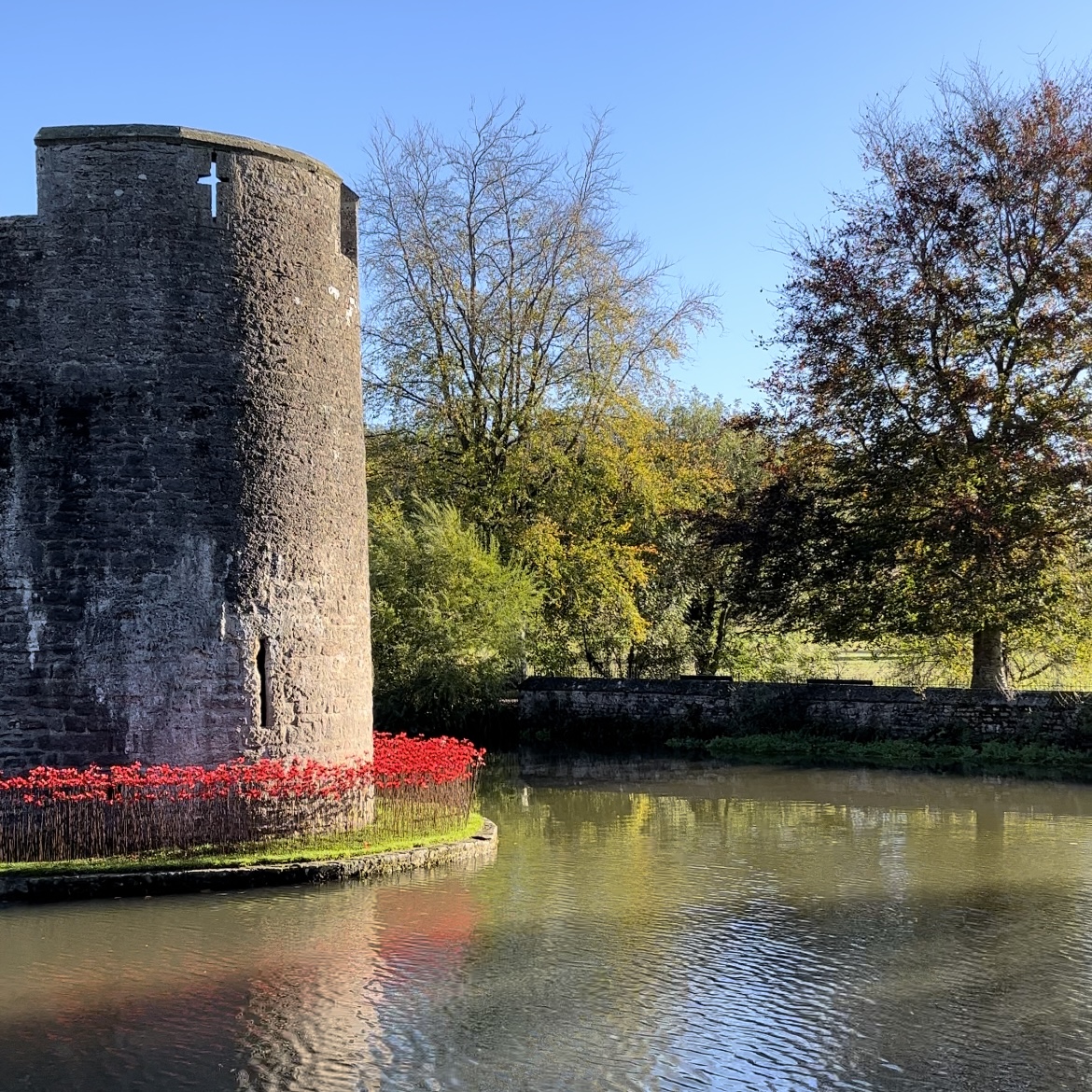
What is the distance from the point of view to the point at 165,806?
472 inches

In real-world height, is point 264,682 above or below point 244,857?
above

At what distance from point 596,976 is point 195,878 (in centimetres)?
432

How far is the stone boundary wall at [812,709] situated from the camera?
22.4 m

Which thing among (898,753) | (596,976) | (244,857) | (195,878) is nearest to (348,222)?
(244,857)

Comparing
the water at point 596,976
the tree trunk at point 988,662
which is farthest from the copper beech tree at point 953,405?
the water at point 596,976

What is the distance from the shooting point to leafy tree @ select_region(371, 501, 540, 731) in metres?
26.3

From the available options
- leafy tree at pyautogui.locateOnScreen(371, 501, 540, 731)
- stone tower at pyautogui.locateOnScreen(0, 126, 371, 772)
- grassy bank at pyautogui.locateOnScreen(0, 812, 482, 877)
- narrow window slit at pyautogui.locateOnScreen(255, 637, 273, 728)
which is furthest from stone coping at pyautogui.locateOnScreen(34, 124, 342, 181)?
leafy tree at pyautogui.locateOnScreen(371, 501, 540, 731)

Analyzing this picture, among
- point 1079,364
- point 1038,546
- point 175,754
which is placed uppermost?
point 1079,364

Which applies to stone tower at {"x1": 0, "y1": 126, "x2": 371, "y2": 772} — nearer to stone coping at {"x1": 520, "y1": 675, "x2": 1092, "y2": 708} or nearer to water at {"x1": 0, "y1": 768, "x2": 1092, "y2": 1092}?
water at {"x1": 0, "y1": 768, "x2": 1092, "y2": 1092}

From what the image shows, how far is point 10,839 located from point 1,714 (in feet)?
3.81

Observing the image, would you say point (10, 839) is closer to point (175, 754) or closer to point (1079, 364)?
point (175, 754)

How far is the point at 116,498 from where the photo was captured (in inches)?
484

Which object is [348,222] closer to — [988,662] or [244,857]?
[244,857]

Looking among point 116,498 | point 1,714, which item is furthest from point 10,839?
point 116,498
